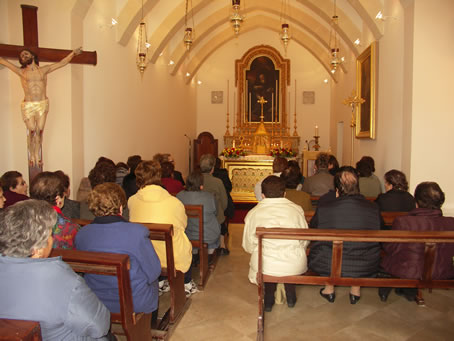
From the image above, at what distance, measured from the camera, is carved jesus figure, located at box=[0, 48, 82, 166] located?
512 centimetres

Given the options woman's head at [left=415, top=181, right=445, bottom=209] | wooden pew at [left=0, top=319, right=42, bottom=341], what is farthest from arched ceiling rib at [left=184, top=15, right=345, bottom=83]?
wooden pew at [left=0, top=319, right=42, bottom=341]

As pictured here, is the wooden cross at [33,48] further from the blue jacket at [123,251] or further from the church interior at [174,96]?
the blue jacket at [123,251]

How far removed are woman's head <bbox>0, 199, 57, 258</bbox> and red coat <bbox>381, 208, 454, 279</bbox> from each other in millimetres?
2846

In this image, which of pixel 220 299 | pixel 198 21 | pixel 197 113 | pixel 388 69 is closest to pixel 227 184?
pixel 220 299

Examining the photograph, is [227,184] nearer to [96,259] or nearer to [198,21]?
[96,259]

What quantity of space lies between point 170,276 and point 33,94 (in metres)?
3.23

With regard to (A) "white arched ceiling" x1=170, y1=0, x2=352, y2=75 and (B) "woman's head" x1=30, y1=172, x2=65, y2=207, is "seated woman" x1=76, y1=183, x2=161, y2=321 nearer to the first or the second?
(B) "woman's head" x1=30, y1=172, x2=65, y2=207

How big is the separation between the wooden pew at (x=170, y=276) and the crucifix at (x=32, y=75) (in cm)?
228

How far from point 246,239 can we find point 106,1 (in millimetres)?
6091

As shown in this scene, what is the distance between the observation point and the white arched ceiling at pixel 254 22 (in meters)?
8.15

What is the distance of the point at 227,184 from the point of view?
679 centimetres

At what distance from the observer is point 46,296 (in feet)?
5.65

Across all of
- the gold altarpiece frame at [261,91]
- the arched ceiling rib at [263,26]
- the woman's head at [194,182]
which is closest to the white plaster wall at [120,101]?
the arched ceiling rib at [263,26]

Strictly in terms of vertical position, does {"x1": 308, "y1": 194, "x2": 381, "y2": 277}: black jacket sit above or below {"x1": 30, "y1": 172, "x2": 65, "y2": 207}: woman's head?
below
